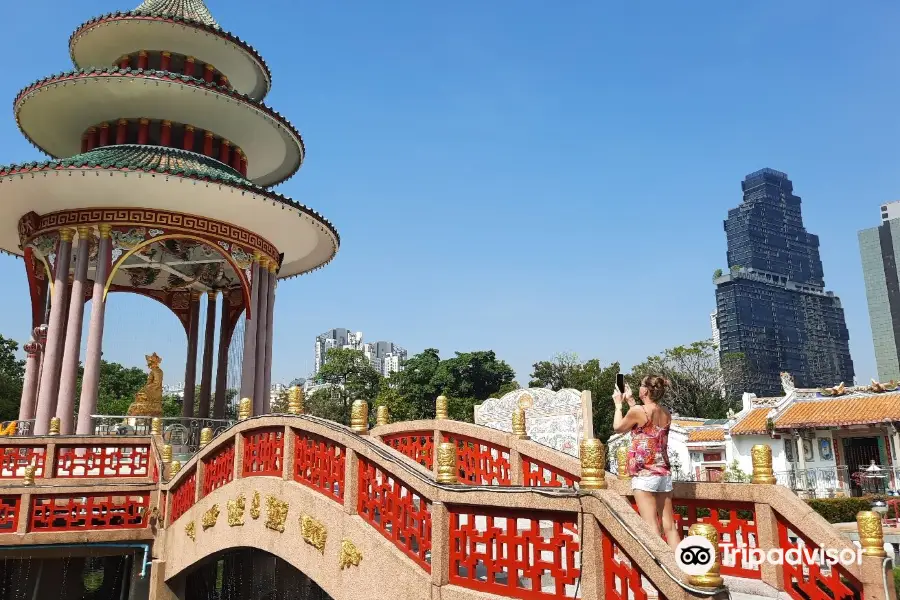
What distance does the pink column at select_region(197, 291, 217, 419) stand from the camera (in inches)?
780

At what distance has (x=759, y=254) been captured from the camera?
135125 millimetres

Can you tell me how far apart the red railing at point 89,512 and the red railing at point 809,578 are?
1000 centimetres

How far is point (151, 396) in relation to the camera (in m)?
16.4

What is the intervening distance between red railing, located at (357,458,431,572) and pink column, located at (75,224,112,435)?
8.69m

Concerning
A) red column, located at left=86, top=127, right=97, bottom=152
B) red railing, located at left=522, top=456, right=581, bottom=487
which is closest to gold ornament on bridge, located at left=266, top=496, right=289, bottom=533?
red railing, located at left=522, top=456, right=581, bottom=487

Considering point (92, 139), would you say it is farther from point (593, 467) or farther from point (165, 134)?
point (593, 467)

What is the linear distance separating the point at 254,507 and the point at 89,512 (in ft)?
15.5

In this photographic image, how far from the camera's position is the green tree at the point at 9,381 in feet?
130

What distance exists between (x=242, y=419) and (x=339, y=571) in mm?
3095

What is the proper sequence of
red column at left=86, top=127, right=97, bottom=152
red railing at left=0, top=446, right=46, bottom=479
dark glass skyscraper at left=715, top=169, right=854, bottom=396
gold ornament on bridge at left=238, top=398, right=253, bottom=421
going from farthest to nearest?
dark glass skyscraper at left=715, top=169, right=854, bottom=396
red column at left=86, top=127, right=97, bottom=152
red railing at left=0, top=446, right=46, bottom=479
gold ornament on bridge at left=238, top=398, right=253, bottom=421

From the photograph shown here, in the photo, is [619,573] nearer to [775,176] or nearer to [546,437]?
[546,437]

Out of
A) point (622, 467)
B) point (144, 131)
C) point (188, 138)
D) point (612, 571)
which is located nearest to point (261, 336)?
point (188, 138)

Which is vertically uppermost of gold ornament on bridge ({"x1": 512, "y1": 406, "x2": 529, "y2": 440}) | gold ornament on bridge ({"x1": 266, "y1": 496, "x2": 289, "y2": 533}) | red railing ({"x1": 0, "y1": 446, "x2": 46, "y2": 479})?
gold ornament on bridge ({"x1": 512, "y1": 406, "x2": 529, "y2": 440})

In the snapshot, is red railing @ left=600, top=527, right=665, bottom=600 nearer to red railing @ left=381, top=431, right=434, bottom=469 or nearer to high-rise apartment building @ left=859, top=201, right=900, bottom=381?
red railing @ left=381, top=431, right=434, bottom=469
